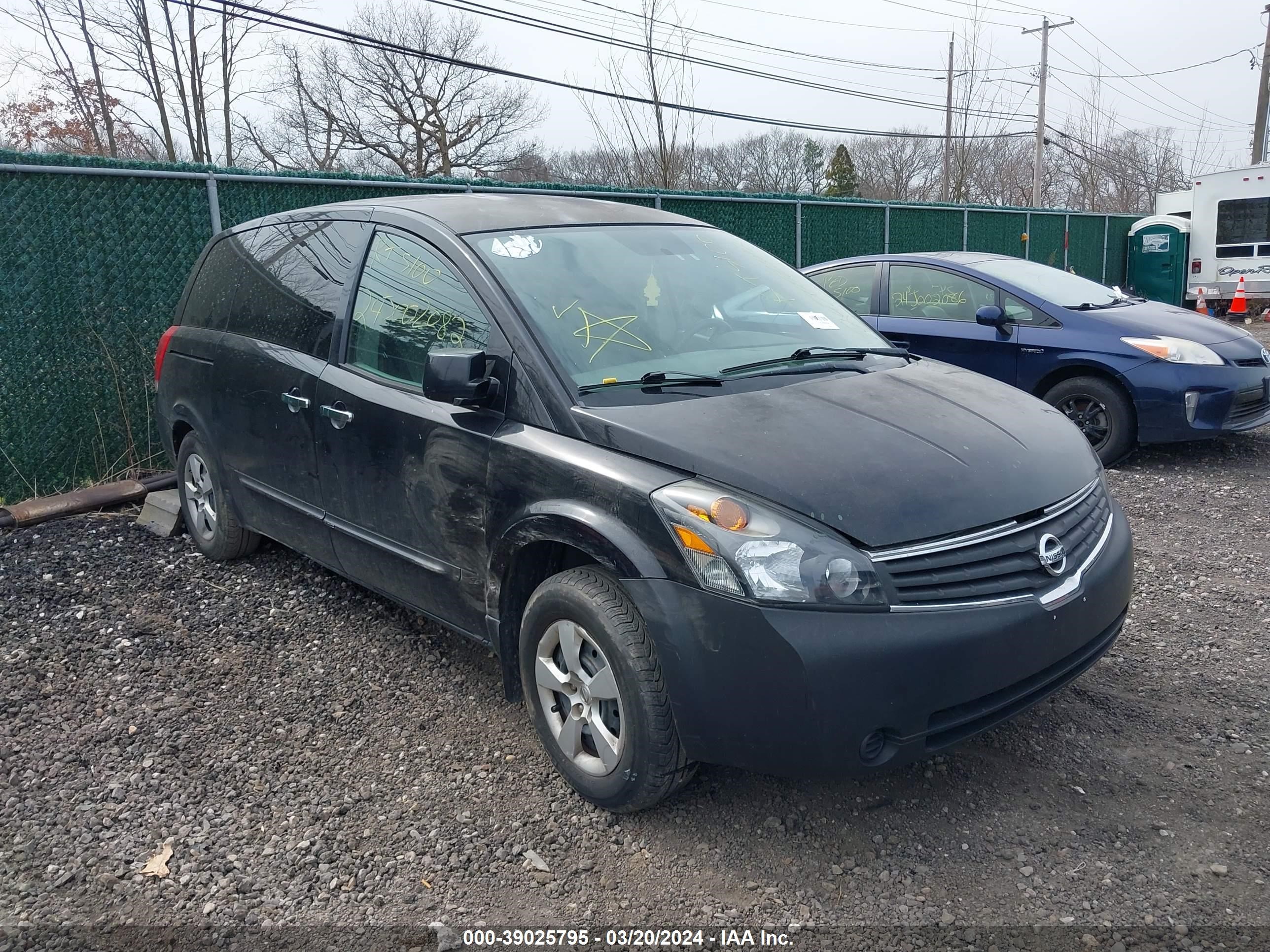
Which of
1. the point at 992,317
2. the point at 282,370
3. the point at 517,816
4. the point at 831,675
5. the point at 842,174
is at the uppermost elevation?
the point at 842,174

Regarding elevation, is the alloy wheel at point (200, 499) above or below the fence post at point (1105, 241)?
below

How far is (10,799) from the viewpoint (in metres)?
3.05

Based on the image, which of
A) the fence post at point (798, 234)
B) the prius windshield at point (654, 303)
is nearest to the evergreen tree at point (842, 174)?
the fence post at point (798, 234)

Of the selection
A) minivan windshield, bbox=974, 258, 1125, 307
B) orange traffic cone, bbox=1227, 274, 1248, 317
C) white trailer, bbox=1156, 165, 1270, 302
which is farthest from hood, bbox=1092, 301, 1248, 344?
white trailer, bbox=1156, 165, 1270, 302

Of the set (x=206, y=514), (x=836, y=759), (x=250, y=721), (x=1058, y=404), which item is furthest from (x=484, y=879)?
(x=1058, y=404)

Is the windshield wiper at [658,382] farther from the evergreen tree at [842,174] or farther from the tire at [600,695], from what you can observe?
the evergreen tree at [842,174]

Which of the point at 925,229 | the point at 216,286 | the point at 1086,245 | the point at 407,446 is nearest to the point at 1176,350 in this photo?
the point at 407,446

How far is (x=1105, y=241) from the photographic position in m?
19.4

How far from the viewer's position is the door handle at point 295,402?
12.6 feet

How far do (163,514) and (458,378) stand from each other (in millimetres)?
Result: 3413

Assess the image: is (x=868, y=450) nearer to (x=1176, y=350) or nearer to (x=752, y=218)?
(x=1176, y=350)

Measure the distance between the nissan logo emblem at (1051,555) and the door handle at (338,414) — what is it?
7.89 ft

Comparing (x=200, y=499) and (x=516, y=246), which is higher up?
(x=516, y=246)

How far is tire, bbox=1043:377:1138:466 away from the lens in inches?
262
